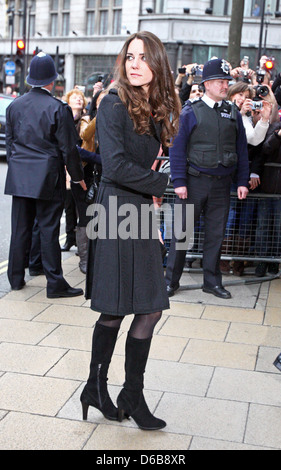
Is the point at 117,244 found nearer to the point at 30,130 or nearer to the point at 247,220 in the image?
the point at 30,130

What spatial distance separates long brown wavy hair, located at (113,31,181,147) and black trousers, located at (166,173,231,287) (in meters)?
2.69

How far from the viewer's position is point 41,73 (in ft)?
19.6

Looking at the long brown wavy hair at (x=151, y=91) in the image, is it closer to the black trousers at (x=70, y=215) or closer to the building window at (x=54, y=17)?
the black trousers at (x=70, y=215)

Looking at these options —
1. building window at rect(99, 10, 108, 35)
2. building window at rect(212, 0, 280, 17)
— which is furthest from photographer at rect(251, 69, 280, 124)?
building window at rect(99, 10, 108, 35)

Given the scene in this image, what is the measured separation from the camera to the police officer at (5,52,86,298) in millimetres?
5906

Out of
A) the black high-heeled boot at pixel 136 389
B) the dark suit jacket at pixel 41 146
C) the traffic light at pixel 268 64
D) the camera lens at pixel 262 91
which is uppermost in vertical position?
the traffic light at pixel 268 64

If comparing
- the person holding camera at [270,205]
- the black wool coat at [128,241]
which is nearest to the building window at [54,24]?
the person holding camera at [270,205]

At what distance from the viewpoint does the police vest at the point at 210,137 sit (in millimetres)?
5970

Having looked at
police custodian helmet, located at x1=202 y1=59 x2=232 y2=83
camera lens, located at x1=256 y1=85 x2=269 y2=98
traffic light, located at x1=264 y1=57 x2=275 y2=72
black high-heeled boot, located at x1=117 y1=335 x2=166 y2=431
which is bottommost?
black high-heeled boot, located at x1=117 y1=335 x2=166 y2=431

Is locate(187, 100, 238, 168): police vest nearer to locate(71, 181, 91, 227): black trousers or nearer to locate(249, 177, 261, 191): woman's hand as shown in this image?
locate(249, 177, 261, 191): woman's hand

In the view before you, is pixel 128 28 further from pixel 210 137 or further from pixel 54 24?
pixel 210 137

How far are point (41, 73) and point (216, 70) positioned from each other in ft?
4.90

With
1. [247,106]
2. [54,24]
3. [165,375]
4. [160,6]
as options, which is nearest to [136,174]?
[165,375]
